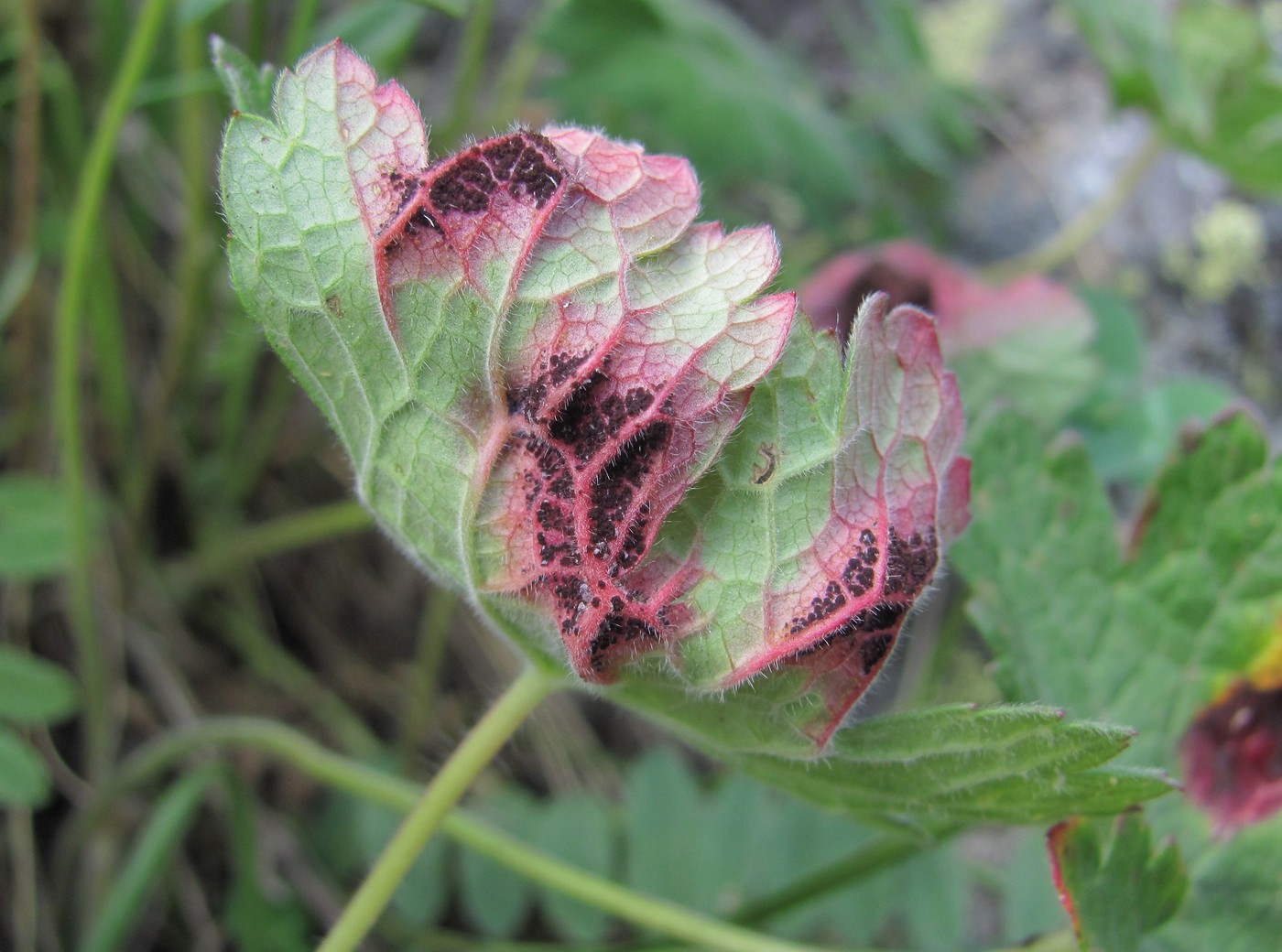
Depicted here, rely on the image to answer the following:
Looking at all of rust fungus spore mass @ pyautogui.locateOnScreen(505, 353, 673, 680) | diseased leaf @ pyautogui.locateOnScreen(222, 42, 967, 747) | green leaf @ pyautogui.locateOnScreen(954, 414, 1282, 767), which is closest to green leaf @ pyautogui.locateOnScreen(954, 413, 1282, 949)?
green leaf @ pyautogui.locateOnScreen(954, 414, 1282, 767)

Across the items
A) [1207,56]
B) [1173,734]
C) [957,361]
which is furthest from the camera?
[1207,56]

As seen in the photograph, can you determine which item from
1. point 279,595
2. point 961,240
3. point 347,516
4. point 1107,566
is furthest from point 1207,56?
point 279,595

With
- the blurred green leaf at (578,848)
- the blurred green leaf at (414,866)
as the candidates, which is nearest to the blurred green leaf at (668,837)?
the blurred green leaf at (578,848)

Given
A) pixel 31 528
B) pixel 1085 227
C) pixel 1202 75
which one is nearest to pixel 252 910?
pixel 31 528

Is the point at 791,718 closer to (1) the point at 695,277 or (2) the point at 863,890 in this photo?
(1) the point at 695,277

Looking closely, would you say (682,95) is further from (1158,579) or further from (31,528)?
(31,528)

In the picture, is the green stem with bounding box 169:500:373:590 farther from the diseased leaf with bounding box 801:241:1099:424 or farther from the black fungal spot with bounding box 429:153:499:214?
the black fungal spot with bounding box 429:153:499:214
